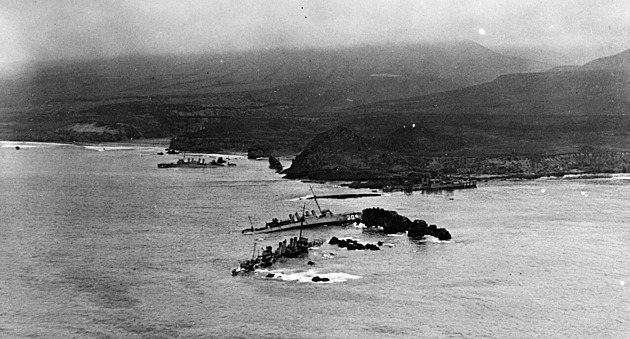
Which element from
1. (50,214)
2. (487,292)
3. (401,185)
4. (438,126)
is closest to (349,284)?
(487,292)

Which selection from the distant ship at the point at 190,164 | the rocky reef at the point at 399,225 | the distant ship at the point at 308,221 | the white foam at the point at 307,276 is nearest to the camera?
the white foam at the point at 307,276

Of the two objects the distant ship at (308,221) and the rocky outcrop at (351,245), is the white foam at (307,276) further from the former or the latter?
the distant ship at (308,221)

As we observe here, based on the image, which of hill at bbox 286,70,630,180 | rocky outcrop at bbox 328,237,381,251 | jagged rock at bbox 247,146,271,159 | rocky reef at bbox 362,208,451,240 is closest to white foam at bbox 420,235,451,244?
rocky reef at bbox 362,208,451,240

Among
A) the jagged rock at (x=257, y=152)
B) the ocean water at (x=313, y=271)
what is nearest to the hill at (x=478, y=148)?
the jagged rock at (x=257, y=152)

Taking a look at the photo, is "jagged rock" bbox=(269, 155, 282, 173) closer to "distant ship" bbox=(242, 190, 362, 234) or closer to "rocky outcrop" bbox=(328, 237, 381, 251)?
"distant ship" bbox=(242, 190, 362, 234)

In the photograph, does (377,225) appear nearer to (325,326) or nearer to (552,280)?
(552,280)
